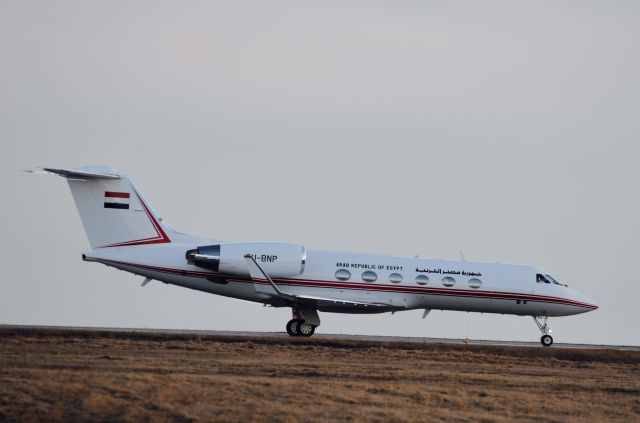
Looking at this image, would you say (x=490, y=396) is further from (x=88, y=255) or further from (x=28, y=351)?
(x=88, y=255)

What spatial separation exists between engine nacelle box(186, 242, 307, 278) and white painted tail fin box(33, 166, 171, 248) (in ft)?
7.56

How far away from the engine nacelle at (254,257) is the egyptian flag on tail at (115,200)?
309 centimetres

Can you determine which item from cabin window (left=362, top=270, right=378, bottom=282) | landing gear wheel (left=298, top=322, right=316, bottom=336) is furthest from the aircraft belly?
cabin window (left=362, top=270, right=378, bottom=282)

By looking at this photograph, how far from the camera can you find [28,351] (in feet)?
103

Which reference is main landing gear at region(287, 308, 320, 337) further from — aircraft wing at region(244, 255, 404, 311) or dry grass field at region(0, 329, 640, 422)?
dry grass field at region(0, 329, 640, 422)

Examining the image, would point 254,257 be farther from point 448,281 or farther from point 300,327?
point 448,281

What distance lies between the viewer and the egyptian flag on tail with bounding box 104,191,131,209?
39625 mm

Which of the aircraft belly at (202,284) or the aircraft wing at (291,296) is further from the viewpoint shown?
the aircraft belly at (202,284)

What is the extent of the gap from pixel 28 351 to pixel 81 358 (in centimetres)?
209

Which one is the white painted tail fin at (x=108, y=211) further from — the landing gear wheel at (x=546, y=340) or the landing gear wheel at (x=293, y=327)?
the landing gear wheel at (x=546, y=340)

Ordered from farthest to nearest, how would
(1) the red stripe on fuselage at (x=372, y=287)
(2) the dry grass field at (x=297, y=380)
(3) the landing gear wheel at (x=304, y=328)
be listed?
(3) the landing gear wheel at (x=304, y=328) → (1) the red stripe on fuselage at (x=372, y=287) → (2) the dry grass field at (x=297, y=380)

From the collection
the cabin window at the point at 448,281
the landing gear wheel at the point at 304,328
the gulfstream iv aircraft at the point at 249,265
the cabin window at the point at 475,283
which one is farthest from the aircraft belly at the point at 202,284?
the cabin window at the point at 475,283

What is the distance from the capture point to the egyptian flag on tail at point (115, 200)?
39.6 metres

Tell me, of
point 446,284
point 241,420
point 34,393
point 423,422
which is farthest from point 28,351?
point 446,284
